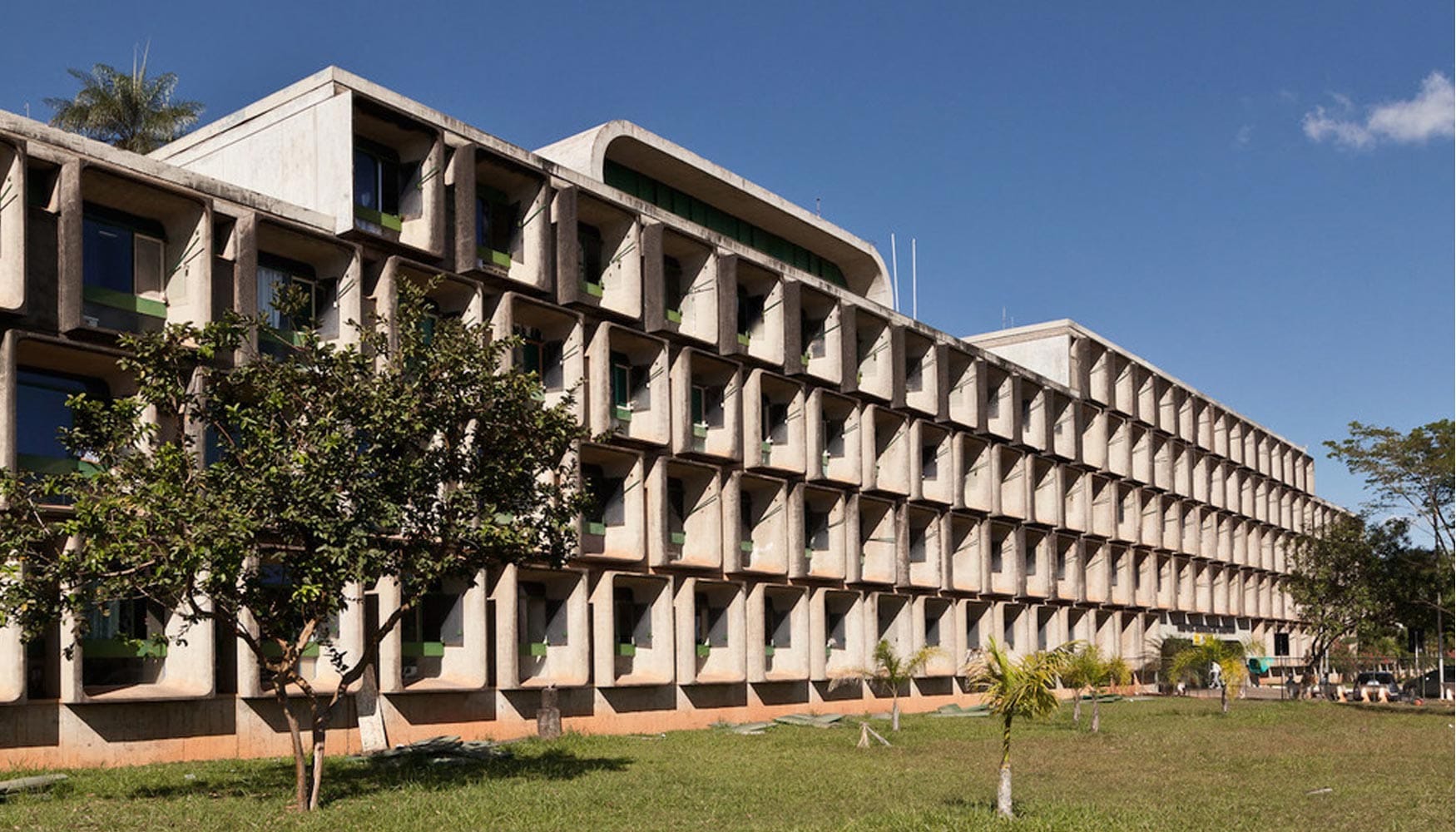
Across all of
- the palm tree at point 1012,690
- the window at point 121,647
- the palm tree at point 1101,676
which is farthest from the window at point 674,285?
the palm tree at point 1012,690

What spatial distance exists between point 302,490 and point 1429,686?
75080mm

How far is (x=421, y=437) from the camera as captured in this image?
22.8 meters

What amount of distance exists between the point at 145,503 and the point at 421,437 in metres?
4.23

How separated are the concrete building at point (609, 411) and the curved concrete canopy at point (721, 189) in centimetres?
14

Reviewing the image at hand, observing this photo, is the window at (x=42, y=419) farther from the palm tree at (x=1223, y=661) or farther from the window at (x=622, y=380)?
the palm tree at (x=1223, y=661)

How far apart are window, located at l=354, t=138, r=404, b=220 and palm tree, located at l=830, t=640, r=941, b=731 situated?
18.9m

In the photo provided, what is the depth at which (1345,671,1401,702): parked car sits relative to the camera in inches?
2621

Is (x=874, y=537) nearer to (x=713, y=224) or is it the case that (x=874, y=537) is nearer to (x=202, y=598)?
(x=713, y=224)

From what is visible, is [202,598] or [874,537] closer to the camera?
[202,598]

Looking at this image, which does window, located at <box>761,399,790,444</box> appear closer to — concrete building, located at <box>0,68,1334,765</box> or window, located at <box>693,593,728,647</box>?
concrete building, located at <box>0,68,1334,765</box>

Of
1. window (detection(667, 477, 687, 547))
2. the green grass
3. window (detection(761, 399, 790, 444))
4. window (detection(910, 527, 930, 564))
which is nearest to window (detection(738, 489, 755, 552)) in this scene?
window (detection(761, 399, 790, 444))

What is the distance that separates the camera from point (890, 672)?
42719mm

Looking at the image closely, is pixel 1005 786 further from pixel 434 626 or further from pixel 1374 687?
pixel 1374 687

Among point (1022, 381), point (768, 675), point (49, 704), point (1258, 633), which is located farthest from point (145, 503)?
point (1258, 633)
